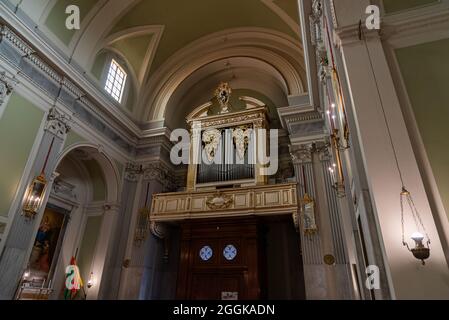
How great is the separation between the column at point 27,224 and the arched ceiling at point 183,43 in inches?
85.0

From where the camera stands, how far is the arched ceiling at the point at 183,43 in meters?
8.98

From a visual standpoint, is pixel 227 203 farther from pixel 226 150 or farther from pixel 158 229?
pixel 158 229

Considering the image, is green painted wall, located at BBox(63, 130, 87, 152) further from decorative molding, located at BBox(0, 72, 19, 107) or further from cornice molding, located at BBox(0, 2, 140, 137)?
decorative molding, located at BBox(0, 72, 19, 107)

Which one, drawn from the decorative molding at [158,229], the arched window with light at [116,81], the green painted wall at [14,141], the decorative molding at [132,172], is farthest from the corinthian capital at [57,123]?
the decorative molding at [158,229]

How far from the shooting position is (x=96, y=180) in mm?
10250

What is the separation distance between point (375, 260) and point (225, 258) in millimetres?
6004

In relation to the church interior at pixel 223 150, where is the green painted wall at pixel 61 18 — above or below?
above

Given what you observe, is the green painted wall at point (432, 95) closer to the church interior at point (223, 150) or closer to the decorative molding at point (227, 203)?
the church interior at point (223, 150)

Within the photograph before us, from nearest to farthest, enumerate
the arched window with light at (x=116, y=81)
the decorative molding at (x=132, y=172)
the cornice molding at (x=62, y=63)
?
1. the cornice molding at (x=62, y=63)
2. the arched window with light at (x=116, y=81)
3. the decorative molding at (x=132, y=172)

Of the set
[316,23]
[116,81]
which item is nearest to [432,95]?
[316,23]

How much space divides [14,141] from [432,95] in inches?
308

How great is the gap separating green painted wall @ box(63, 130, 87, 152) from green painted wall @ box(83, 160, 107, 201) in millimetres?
1509

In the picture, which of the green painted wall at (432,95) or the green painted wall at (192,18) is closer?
the green painted wall at (432,95)

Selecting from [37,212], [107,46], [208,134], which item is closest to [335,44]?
[208,134]
